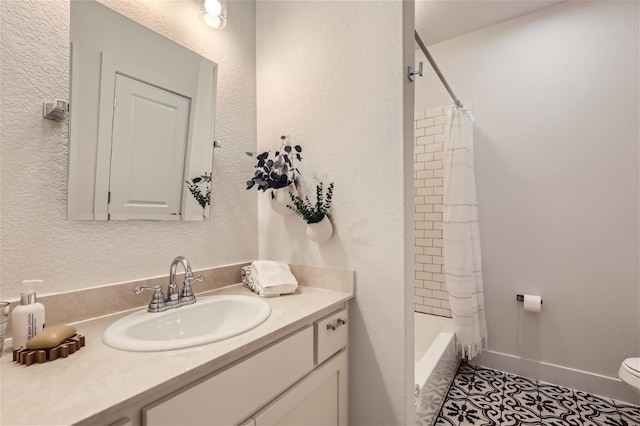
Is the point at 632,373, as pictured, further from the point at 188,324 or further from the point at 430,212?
the point at 188,324

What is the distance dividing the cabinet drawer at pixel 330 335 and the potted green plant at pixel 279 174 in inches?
22.8

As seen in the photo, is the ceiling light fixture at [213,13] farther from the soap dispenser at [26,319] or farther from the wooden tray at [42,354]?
the wooden tray at [42,354]

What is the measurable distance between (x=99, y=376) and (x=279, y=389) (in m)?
0.48

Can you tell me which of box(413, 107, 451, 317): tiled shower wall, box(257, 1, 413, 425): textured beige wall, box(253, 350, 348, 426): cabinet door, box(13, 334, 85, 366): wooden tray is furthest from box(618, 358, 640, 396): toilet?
box(13, 334, 85, 366): wooden tray

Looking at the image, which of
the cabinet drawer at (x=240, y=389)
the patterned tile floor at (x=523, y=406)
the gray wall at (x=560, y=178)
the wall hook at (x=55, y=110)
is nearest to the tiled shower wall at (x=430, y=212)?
the gray wall at (x=560, y=178)

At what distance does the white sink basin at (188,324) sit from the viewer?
776 mm

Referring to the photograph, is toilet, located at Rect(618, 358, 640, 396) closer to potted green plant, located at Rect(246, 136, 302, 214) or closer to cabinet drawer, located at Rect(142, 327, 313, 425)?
cabinet drawer, located at Rect(142, 327, 313, 425)

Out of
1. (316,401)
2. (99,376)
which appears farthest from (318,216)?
(99,376)

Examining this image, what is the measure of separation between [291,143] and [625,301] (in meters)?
2.22

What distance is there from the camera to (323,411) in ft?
3.67

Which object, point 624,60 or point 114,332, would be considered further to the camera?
point 624,60

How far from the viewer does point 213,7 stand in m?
1.27

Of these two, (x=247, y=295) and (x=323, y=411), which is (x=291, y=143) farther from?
(x=323, y=411)

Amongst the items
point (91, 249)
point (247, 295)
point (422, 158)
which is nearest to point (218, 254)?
point (247, 295)
